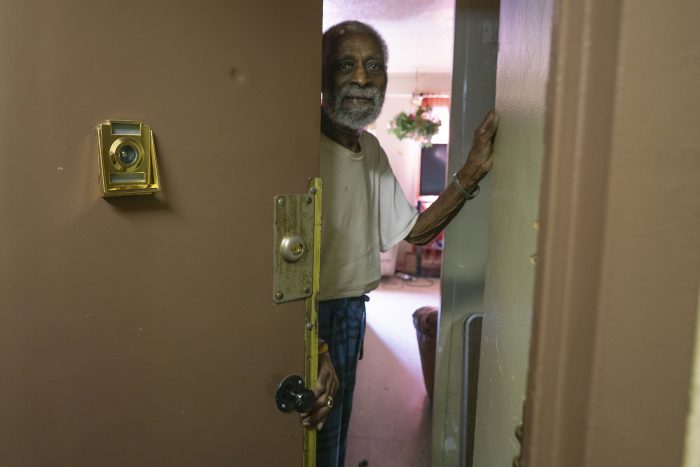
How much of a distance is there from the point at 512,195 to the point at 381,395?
2.58 metres

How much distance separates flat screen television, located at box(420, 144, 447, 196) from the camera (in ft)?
20.9

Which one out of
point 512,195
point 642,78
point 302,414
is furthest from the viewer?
point 302,414

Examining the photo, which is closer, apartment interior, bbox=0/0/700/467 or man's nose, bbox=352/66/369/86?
apartment interior, bbox=0/0/700/467

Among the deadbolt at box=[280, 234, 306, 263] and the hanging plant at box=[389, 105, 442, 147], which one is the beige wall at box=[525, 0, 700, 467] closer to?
the deadbolt at box=[280, 234, 306, 263]

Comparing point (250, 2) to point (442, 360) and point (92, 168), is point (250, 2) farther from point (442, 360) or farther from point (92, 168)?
point (442, 360)

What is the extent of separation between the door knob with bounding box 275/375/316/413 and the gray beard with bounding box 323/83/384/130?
0.77m

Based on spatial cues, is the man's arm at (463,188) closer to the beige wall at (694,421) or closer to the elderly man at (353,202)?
the elderly man at (353,202)

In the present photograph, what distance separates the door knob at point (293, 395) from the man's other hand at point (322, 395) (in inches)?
1.5

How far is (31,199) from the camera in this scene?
63cm

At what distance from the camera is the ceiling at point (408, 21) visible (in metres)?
3.34

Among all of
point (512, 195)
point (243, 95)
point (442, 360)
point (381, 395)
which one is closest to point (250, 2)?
point (243, 95)

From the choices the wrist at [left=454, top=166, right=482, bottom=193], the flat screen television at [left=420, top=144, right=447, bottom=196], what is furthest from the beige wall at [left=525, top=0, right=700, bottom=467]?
the flat screen television at [left=420, top=144, right=447, bottom=196]

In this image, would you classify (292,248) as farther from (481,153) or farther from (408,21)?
(408,21)

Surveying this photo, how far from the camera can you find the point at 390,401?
3.04 m
